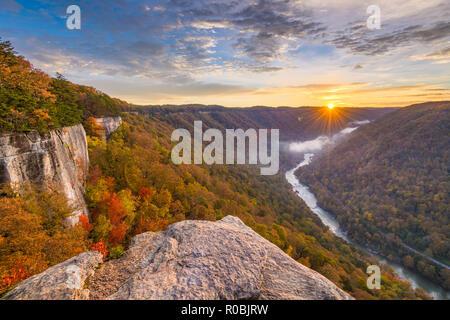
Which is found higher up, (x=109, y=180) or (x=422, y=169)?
(x=109, y=180)

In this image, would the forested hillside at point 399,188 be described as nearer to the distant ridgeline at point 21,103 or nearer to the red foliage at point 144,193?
the red foliage at point 144,193

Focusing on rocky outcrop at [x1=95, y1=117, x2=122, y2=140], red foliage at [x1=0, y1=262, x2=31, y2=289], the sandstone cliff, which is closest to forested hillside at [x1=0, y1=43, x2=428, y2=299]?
red foliage at [x1=0, y1=262, x2=31, y2=289]

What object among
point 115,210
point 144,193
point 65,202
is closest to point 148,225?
point 115,210

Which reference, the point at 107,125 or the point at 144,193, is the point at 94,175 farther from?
the point at 107,125

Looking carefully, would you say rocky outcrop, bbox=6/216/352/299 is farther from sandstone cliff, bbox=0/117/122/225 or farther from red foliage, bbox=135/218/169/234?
red foliage, bbox=135/218/169/234
